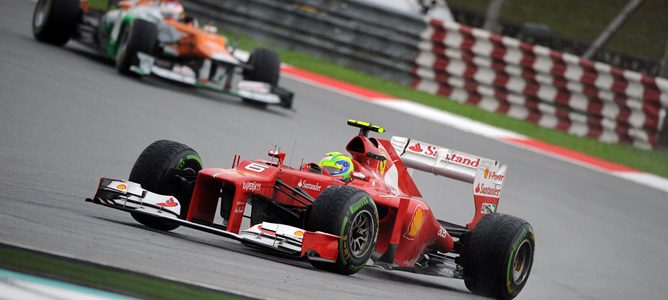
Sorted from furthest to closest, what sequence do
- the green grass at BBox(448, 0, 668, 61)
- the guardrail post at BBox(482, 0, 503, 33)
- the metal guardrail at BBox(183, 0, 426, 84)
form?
the metal guardrail at BBox(183, 0, 426, 84) → the guardrail post at BBox(482, 0, 503, 33) → the green grass at BBox(448, 0, 668, 61)

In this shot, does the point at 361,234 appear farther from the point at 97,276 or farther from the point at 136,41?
the point at 136,41

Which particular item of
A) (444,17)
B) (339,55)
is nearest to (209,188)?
(339,55)

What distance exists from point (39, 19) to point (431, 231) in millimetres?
9781

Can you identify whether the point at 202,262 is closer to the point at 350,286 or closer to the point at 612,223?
the point at 350,286

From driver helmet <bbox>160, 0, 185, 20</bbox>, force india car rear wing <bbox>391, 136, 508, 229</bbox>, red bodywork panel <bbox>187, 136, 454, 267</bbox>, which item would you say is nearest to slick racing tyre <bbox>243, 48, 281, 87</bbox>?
driver helmet <bbox>160, 0, 185, 20</bbox>

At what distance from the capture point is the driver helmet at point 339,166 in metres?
8.19

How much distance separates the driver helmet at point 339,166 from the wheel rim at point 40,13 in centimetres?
928

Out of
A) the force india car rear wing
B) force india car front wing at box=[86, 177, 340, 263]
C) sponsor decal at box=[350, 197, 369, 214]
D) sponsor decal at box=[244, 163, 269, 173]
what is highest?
the force india car rear wing

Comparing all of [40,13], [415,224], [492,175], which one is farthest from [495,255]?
[40,13]

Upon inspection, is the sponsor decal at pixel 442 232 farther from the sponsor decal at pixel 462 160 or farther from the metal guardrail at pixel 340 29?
the metal guardrail at pixel 340 29

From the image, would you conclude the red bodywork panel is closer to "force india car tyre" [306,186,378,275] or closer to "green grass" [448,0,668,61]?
"force india car tyre" [306,186,378,275]

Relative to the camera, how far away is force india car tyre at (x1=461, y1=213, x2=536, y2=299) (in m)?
8.41

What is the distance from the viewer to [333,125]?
15.5 m

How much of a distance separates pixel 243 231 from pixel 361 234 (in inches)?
29.6
